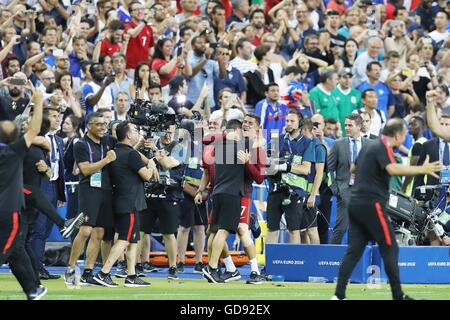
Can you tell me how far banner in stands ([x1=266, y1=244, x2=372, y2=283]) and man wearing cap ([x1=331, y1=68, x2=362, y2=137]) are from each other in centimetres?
550

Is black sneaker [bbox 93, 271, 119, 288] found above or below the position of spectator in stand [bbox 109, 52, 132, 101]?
below

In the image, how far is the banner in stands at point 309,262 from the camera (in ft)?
54.1

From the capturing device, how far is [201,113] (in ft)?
67.5

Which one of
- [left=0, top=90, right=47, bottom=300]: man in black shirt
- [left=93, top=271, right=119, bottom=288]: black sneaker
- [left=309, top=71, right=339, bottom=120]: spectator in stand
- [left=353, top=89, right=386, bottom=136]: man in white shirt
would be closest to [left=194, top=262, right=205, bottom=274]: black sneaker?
[left=93, top=271, right=119, bottom=288]: black sneaker

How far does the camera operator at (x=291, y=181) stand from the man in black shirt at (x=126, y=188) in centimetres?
247

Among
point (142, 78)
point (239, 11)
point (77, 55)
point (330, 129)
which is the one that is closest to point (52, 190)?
point (142, 78)

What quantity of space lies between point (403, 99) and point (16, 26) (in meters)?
7.65

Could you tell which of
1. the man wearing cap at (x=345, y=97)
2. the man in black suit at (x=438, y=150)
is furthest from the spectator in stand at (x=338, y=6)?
the man in black suit at (x=438, y=150)

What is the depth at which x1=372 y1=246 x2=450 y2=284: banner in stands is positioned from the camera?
16562mm

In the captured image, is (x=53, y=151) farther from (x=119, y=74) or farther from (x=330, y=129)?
(x=330, y=129)

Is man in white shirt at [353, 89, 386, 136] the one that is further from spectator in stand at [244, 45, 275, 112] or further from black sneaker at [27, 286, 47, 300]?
black sneaker at [27, 286, 47, 300]

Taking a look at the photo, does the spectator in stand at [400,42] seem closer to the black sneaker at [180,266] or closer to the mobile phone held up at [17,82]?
the black sneaker at [180,266]
